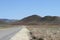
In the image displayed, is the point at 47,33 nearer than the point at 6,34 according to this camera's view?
No

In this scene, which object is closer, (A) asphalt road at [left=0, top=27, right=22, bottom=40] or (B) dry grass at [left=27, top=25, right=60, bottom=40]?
(B) dry grass at [left=27, top=25, right=60, bottom=40]

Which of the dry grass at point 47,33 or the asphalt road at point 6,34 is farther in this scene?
the asphalt road at point 6,34

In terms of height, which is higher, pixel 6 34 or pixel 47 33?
pixel 6 34
